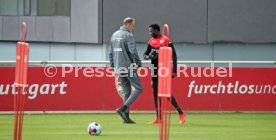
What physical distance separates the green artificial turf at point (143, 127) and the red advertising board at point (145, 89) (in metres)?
0.56

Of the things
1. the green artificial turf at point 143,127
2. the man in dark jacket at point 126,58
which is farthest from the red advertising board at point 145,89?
the man in dark jacket at point 126,58

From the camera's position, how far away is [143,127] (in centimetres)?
1841

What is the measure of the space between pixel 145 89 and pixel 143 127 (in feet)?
17.4

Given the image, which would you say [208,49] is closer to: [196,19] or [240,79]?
[196,19]

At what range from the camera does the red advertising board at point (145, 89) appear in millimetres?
23484

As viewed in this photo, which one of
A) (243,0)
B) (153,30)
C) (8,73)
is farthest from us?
(243,0)

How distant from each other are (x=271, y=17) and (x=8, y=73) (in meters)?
Result: 17.1

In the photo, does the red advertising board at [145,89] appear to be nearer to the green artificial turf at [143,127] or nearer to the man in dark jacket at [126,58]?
the green artificial turf at [143,127]

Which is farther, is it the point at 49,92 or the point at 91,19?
the point at 91,19

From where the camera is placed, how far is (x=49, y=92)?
23578mm

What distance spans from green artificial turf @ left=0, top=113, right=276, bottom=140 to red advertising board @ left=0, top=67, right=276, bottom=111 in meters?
0.56

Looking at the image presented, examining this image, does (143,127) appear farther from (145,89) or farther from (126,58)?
(145,89)

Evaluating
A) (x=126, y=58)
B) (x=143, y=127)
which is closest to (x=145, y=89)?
(x=126, y=58)

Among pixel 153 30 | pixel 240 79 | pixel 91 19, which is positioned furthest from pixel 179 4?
pixel 153 30
